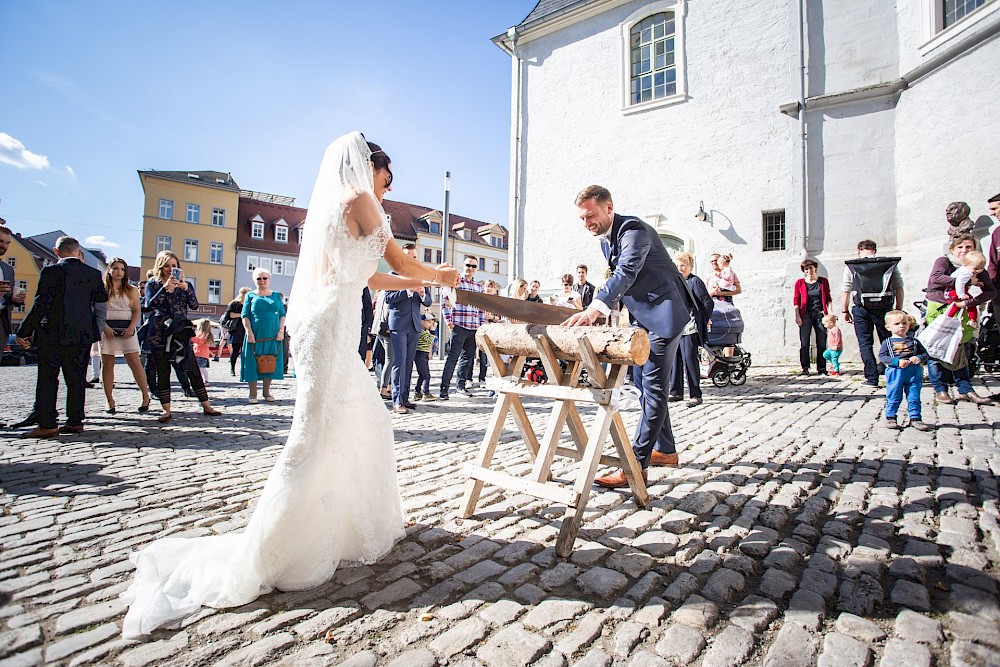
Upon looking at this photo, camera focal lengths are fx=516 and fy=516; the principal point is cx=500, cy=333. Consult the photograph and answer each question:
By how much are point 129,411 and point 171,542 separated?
6.03m

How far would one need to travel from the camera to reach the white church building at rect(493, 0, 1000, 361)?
10.8 meters

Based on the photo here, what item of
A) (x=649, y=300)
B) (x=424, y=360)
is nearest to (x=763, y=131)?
(x=424, y=360)

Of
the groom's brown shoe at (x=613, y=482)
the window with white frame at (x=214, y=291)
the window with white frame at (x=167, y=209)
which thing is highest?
the window with white frame at (x=167, y=209)

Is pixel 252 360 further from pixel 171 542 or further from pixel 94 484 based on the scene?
pixel 171 542

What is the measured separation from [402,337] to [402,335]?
1.1 inches

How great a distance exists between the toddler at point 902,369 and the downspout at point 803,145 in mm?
7840

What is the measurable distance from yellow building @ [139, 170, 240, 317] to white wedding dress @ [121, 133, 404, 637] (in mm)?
45413

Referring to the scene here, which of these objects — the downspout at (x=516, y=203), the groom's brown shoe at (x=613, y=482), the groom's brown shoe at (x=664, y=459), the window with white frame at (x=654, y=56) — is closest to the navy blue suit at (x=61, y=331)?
the groom's brown shoe at (x=613, y=482)

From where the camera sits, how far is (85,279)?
5.94 metres

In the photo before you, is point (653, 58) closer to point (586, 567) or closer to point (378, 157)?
point (378, 157)

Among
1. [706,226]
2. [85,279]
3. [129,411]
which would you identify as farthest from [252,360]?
[706,226]

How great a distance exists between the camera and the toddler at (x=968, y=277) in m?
6.16

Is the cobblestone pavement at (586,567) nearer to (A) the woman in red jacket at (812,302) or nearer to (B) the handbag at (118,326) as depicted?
(B) the handbag at (118,326)

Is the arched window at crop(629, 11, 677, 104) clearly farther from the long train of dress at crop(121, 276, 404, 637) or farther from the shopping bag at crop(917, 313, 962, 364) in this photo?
the long train of dress at crop(121, 276, 404, 637)
